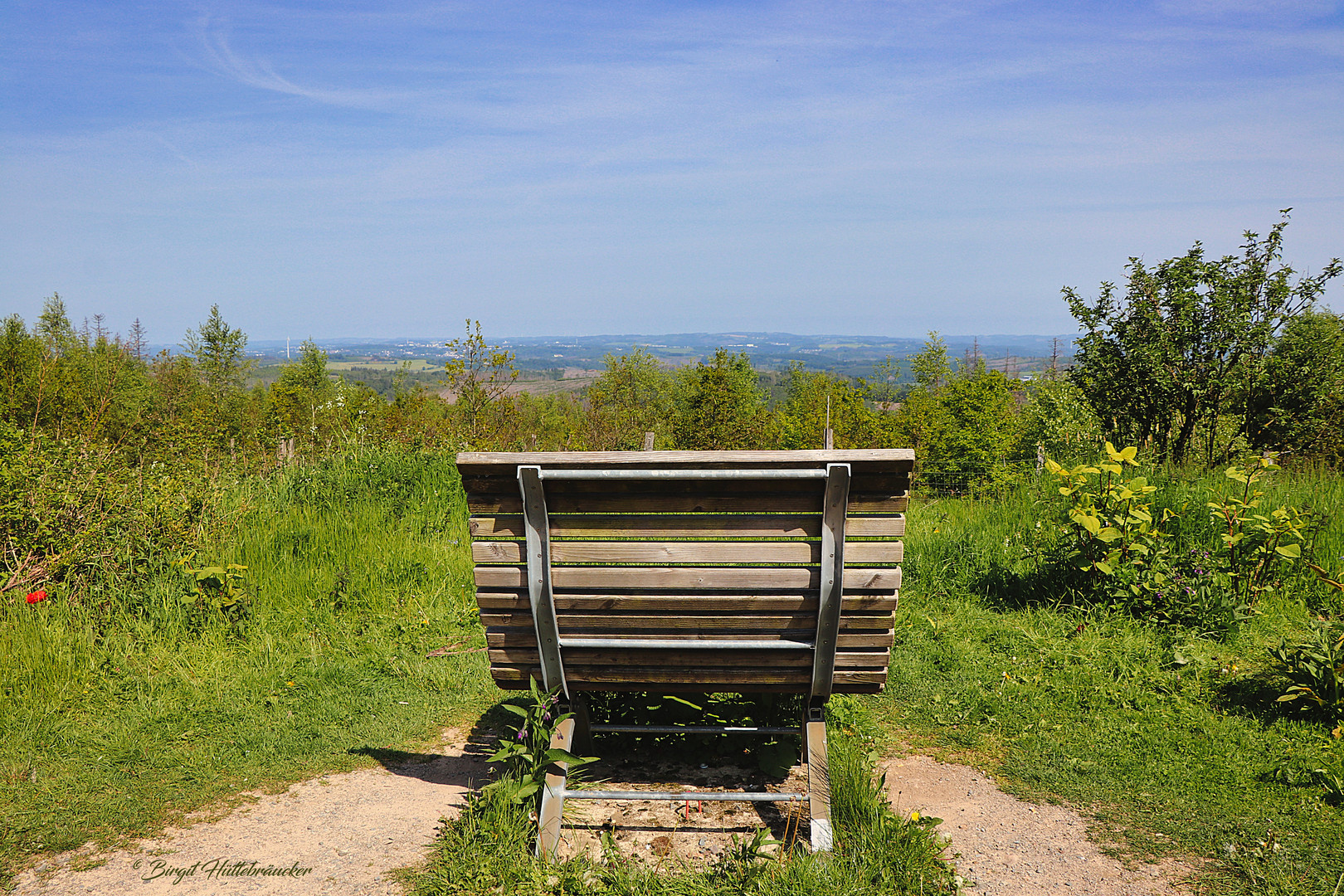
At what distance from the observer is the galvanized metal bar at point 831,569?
2.29m

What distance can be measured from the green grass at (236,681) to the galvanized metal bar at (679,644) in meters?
1.54

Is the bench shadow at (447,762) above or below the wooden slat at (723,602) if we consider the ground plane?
below

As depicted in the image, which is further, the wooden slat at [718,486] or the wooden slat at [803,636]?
the wooden slat at [803,636]

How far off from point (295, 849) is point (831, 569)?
207cm

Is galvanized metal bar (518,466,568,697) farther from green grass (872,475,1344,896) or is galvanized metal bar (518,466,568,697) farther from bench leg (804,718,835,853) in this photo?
green grass (872,475,1344,896)

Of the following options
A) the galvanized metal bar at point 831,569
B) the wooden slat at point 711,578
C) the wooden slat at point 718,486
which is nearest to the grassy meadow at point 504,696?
the galvanized metal bar at point 831,569

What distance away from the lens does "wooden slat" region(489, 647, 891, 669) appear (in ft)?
8.52

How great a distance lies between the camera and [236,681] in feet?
14.0

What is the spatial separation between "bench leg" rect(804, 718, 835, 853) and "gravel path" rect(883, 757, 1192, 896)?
475 mm

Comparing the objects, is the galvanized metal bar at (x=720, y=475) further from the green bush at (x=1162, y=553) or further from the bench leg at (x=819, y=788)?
the green bush at (x=1162, y=553)

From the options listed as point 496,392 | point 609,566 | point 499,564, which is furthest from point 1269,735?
point 496,392

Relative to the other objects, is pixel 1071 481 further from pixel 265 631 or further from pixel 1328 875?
pixel 265 631

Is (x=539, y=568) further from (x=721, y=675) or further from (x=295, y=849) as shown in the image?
(x=295, y=849)

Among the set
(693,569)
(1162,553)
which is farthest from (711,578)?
(1162,553)
